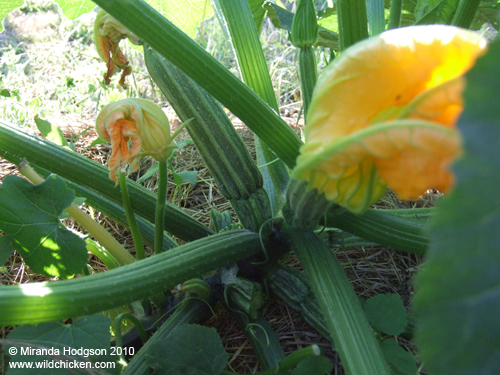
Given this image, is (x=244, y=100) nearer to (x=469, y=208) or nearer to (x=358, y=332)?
(x=358, y=332)

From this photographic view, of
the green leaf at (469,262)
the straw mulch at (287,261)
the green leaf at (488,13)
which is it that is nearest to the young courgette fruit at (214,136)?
the straw mulch at (287,261)

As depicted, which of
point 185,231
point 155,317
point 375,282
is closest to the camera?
point 155,317

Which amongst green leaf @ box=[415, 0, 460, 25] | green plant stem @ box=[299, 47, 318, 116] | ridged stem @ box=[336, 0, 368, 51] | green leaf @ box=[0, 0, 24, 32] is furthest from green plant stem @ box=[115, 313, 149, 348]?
green leaf @ box=[415, 0, 460, 25]

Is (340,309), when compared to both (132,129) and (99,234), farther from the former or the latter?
(99,234)

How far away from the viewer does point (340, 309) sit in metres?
1.05

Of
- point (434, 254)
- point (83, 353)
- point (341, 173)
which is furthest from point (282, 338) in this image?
point (434, 254)

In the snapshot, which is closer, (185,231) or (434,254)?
(434,254)

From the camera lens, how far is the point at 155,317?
1400mm

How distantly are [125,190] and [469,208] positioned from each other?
109 cm

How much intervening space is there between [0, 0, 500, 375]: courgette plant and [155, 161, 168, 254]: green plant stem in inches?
0.5

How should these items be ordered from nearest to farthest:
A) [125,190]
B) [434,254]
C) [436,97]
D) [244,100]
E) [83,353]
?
[434,254] < [436,97] < [83,353] < [244,100] < [125,190]

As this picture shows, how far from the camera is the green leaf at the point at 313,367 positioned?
104cm

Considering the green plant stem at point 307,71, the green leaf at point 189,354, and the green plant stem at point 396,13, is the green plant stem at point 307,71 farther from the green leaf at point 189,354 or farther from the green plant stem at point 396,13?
the green leaf at point 189,354

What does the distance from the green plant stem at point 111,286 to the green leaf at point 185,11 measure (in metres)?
1.21
